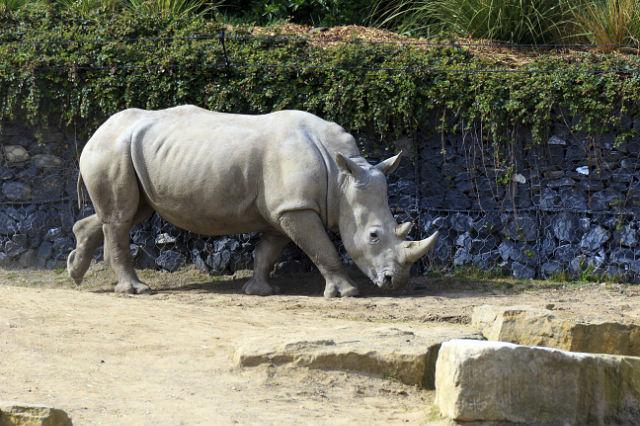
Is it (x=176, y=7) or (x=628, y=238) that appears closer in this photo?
(x=628, y=238)

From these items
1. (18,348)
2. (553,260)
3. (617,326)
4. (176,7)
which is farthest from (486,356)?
(176,7)

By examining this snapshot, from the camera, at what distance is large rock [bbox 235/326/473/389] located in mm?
7383

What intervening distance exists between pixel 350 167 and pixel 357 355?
371 cm

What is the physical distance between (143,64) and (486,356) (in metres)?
7.26

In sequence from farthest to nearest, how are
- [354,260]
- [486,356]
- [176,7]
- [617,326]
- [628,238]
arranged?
[176,7] < [628,238] < [354,260] < [617,326] < [486,356]

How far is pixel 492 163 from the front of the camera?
12148 millimetres

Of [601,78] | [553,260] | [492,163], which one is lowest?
[553,260]

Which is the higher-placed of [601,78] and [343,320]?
[601,78]

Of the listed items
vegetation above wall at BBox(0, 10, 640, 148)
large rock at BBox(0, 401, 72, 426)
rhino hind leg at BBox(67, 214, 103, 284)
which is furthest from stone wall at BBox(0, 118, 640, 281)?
large rock at BBox(0, 401, 72, 426)

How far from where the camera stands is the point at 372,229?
1094 cm

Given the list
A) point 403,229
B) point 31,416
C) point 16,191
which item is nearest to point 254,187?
point 403,229

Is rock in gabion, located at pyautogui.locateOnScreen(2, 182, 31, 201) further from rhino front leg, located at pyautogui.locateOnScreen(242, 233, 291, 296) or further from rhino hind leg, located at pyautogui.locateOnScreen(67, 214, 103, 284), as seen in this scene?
rhino front leg, located at pyautogui.locateOnScreen(242, 233, 291, 296)

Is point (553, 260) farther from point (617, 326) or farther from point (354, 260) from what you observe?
point (617, 326)

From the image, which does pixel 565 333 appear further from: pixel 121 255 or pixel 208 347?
pixel 121 255
